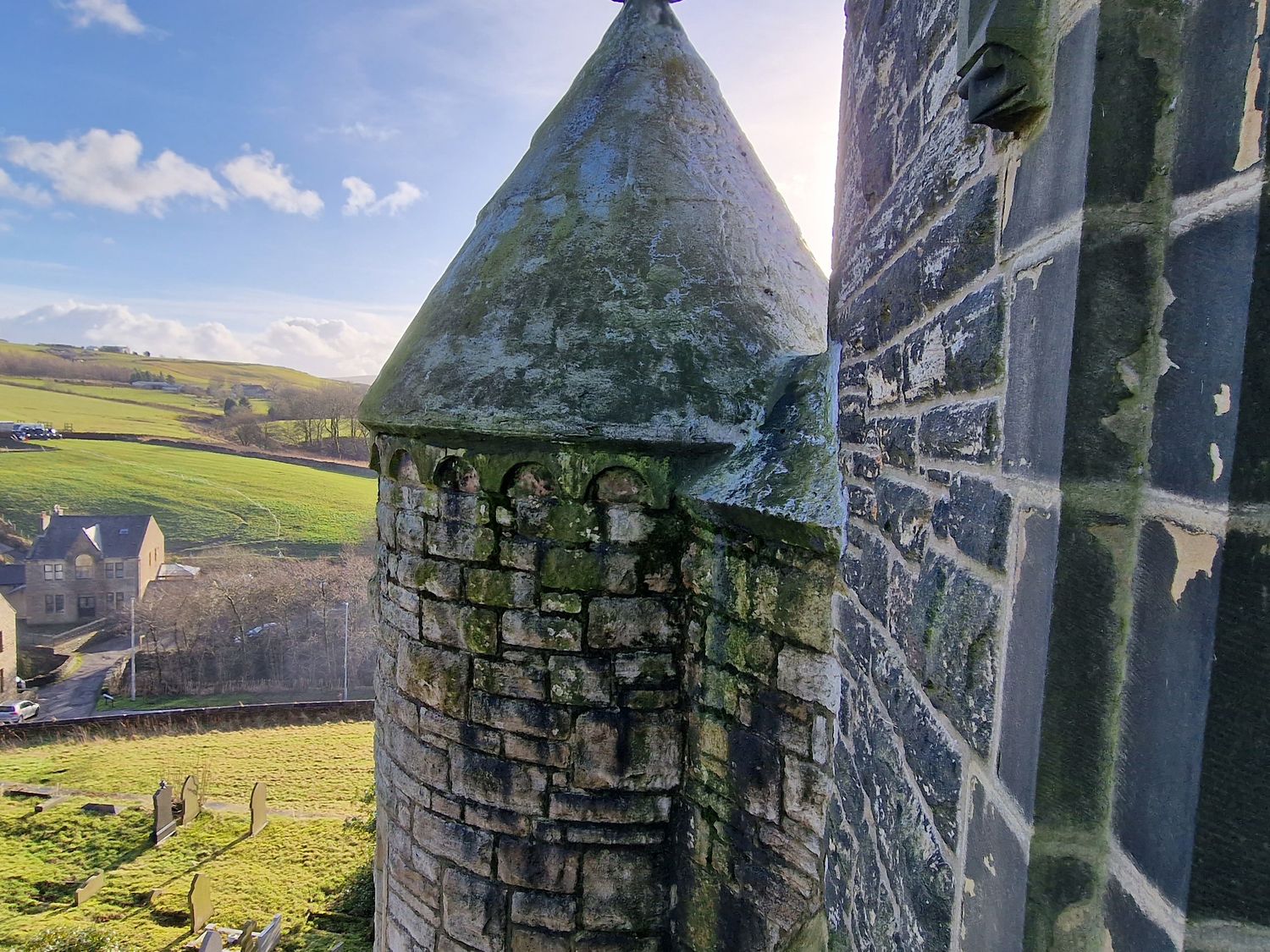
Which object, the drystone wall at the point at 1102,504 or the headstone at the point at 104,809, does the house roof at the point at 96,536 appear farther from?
the drystone wall at the point at 1102,504

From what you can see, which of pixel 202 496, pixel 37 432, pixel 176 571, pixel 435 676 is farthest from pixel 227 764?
pixel 37 432

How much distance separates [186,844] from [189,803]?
3.13 feet

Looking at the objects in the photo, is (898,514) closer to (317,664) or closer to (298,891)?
(298,891)

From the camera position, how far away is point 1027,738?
0.96m

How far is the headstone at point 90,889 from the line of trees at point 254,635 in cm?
1270

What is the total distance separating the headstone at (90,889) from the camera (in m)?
9.77

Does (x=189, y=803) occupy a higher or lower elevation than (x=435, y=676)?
lower

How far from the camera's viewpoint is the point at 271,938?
28.2 feet

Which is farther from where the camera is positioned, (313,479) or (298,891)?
(313,479)

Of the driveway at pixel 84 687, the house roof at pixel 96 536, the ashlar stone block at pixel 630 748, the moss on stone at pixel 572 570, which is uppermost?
the moss on stone at pixel 572 570

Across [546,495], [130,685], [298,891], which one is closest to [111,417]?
[130,685]

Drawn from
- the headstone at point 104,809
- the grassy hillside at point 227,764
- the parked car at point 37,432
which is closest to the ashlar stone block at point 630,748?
the grassy hillside at point 227,764

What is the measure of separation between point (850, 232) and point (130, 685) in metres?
27.7

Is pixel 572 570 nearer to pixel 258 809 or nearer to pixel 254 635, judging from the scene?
pixel 258 809
